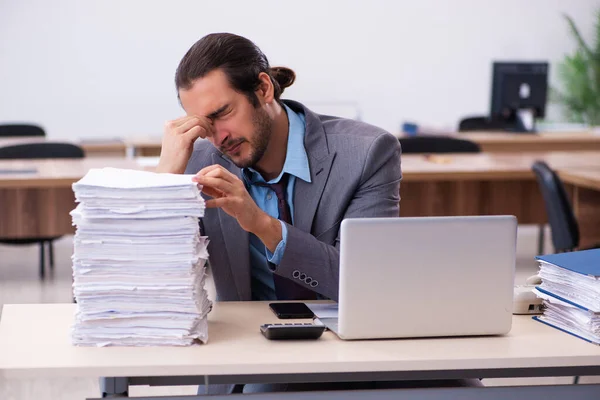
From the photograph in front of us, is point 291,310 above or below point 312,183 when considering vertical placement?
below

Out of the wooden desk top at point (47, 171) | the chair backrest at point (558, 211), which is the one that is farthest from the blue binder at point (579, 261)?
the wooden desk top at point (47, 171)

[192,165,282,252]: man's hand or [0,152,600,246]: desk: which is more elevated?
[192,165,282,252]: man's hand

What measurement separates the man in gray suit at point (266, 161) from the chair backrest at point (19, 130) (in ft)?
14.3

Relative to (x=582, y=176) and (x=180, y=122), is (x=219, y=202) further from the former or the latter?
(x=582, y=176)

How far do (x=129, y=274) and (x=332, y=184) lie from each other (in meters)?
0.69

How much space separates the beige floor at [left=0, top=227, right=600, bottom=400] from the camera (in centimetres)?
326

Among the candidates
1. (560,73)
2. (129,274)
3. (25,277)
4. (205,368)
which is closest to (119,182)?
(129,274)

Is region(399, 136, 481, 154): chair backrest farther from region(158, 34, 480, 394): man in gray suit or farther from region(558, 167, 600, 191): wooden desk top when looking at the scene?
region(158, 34, 480, 394): man in gray suit

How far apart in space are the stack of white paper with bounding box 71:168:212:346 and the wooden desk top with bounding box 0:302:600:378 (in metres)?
0.04

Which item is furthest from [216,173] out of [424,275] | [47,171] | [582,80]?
[582,80]

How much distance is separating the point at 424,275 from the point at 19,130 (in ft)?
17.2

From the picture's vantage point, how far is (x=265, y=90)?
2113 mm

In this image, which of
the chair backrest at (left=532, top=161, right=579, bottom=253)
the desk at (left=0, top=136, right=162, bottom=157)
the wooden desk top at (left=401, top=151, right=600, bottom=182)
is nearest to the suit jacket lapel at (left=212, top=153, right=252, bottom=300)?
the chair backrest at (left=532, top=161, right=579, bottom=253)

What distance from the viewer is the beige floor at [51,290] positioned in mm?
3260
